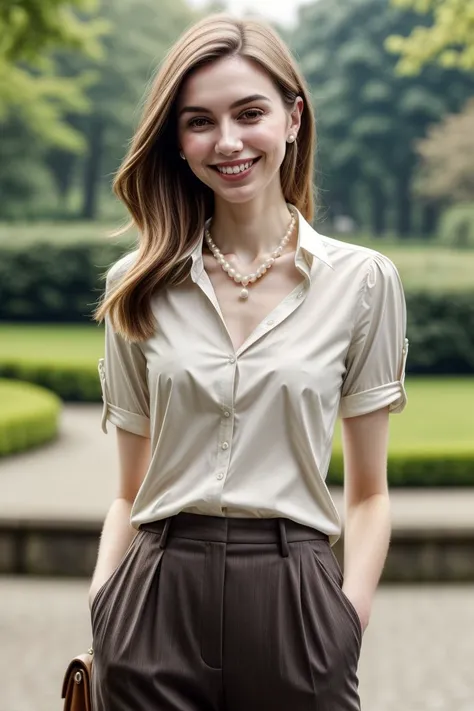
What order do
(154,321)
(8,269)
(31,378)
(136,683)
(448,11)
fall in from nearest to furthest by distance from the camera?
1. (136,683)
2. (154,321)
3. (448,11)
4. (31,378)
5. (8,269)

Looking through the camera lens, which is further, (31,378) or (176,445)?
(31,378)

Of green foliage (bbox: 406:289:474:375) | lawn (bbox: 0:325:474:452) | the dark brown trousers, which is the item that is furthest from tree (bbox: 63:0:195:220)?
the dark brown trousers

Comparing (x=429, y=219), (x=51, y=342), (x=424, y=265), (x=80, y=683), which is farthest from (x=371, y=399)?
(x=429, y=219)

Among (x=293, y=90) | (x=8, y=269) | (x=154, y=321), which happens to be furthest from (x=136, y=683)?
(x=8, y=269)

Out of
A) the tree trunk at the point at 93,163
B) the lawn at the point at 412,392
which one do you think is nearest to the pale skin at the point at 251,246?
the lawn at the point at 412,392

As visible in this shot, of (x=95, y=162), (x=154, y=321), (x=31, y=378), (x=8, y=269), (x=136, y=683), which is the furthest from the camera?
(x=95, y=162)

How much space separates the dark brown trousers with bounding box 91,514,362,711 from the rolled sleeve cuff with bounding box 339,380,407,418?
0.24m

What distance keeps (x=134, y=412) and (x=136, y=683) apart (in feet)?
1.70

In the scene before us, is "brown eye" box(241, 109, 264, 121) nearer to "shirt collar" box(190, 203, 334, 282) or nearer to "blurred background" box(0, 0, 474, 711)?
"shirt collar" box(190, 203, 334, 282)

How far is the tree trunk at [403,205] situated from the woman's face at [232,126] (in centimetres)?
4301

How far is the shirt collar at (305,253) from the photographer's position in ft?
7.88

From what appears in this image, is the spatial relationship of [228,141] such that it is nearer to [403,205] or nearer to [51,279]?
[51,279]

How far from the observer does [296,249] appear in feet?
8.10

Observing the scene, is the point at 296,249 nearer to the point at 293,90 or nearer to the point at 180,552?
the point at 293,90
